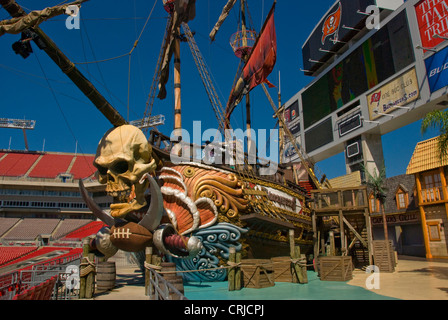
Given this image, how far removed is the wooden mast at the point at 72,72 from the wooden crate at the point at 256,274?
5893 millimetres

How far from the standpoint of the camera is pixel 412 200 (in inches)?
1006

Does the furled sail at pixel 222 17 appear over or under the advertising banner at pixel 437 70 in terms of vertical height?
over

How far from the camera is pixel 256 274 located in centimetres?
1054

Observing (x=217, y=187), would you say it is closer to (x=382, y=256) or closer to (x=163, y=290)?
(x=163, y=290)

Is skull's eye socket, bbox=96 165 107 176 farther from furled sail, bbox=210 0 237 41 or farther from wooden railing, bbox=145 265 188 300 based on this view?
furled sail, bbox=210 0 237 41

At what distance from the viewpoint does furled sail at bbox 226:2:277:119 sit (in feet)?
60.7

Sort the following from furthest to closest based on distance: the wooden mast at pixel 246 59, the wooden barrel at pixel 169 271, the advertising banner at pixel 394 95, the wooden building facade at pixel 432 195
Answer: the advertising banner at pixel 394 95 → the wooden mast at pixel 246 59 → the wooden building facade at pixel 432 195 → the wooden barrel at pixel 169 271

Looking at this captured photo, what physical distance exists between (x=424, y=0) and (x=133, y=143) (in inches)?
1095

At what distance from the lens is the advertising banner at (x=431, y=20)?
24848mm

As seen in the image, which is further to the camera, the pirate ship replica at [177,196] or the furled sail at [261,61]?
the furled sail at [261,61]

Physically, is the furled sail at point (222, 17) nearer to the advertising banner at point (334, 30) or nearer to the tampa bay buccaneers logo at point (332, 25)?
the advertising banner at point (334, 30)

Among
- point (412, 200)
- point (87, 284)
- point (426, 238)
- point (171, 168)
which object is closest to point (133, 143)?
point (171, 168)
